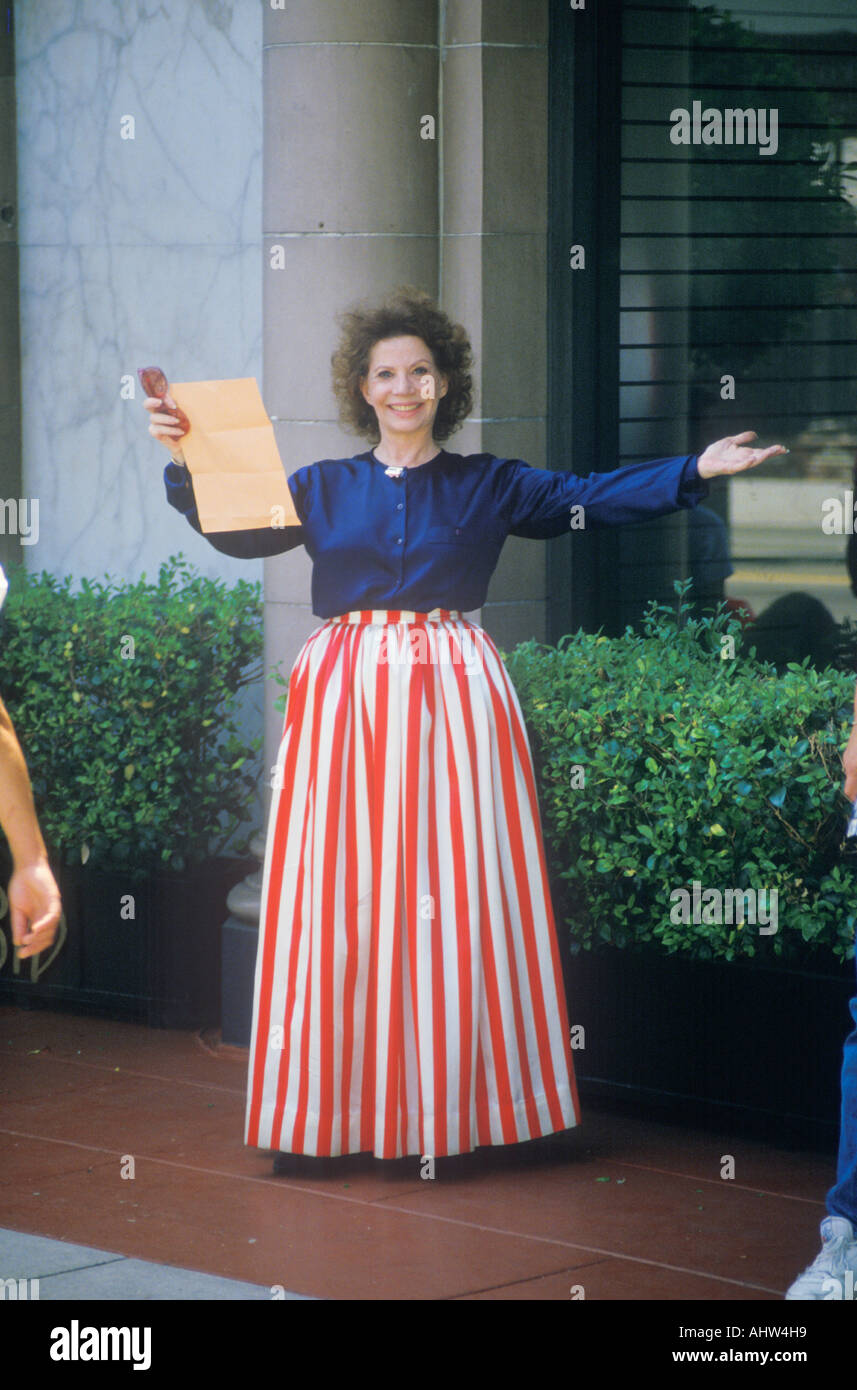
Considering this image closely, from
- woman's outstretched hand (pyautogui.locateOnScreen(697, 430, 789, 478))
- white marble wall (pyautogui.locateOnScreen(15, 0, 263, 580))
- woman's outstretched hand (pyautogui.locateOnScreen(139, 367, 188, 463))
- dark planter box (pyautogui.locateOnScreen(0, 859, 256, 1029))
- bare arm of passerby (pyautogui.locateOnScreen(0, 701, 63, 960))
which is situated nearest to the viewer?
bare arm of passerby (pyautogui.locateOnScreen(0, 701, 63, 960))

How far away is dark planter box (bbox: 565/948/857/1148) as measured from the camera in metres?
5.21

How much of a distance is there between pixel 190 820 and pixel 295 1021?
169 centimetres

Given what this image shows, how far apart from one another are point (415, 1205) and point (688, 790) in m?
1.22

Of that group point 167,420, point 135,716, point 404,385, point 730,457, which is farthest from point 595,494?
point 135,716

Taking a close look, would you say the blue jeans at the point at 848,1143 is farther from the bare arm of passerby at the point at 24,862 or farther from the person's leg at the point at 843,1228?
the bare arm of passerby at the point at 24,862

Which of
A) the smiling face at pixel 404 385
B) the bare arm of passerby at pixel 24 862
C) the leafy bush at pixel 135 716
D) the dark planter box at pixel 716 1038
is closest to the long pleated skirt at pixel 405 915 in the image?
the dark planter box at pixel 716 1038

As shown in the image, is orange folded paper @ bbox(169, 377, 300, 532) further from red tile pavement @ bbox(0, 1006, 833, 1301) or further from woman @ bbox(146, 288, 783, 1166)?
red tile pavement @ bbox(0, 1006, 833, 1301)

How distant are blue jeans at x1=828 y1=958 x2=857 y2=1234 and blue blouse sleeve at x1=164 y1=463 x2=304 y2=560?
1897 millimetres

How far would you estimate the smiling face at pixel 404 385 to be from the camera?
5.18 m

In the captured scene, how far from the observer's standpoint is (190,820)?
6762mm

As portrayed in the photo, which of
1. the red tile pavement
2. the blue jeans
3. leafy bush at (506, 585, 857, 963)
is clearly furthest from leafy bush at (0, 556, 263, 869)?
the blue jeans

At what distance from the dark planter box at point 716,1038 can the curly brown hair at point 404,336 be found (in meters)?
1.54
